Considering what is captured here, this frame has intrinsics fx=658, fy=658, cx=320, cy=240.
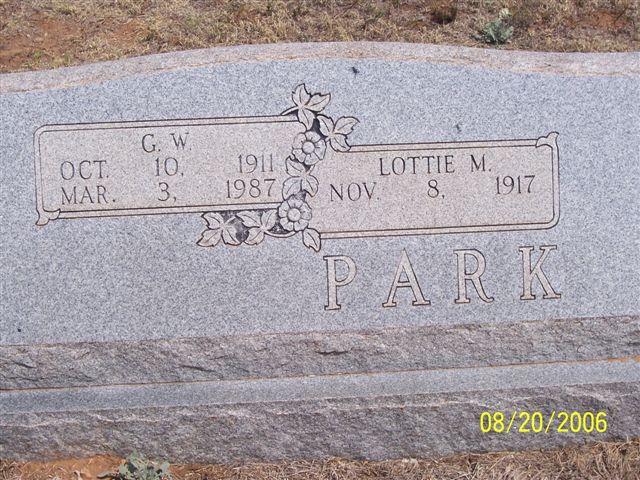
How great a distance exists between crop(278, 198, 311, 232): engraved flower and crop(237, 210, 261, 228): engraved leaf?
10cm

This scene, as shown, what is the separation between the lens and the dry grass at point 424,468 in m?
2.80

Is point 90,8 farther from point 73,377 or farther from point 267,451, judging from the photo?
point 267,451

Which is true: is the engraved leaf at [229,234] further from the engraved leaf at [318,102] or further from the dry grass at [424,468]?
the dry grass at [424,468]

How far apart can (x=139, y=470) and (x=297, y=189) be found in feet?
4.42

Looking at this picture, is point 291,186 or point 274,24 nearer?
point 291,186

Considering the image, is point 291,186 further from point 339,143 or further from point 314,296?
point 314,296

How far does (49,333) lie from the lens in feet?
9.37

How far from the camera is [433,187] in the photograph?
113 inches

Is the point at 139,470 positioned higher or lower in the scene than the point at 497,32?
lower

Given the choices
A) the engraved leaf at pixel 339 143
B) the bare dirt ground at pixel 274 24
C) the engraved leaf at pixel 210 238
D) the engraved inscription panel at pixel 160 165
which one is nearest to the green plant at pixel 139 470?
the engraved leaf at pixel 210 238

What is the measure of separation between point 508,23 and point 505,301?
215 centimetres

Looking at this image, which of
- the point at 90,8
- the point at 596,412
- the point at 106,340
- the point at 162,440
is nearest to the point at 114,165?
the point at 106,340

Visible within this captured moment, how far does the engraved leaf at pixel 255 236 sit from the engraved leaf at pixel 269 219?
0.02 metres
